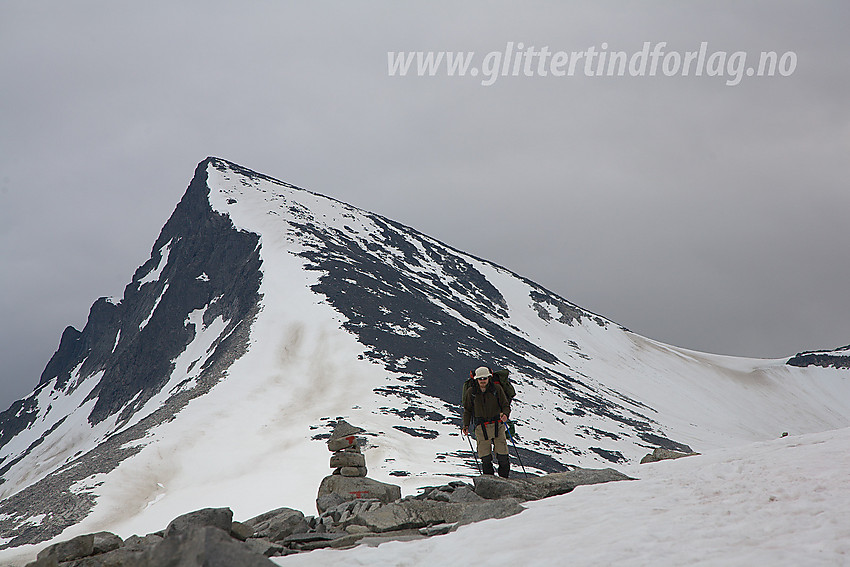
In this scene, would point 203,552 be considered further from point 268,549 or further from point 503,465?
point 503,465

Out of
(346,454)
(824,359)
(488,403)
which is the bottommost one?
(346,454)

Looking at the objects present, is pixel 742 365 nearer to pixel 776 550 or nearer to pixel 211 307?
pixel 211 307

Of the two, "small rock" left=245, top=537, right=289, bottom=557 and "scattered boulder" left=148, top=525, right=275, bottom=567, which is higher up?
"scattered boulder" left=148, top=525, right=275, bottom=567

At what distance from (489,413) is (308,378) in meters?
41.6

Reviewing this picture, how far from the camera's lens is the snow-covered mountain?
120ft

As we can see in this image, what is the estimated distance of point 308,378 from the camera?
5425 cm

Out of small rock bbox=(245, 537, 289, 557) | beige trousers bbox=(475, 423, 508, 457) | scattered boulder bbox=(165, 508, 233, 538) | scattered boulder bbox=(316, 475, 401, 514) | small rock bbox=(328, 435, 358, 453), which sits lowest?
small rock bbox=(245, 537, 289, 557)

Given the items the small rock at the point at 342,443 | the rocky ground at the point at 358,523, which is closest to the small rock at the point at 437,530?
the rocky ground at the point at 358,523

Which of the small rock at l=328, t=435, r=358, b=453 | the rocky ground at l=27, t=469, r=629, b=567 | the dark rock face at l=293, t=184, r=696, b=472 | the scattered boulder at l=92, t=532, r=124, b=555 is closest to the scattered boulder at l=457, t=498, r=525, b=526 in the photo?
the rocky ground at l=27, t=469, r=629, b=567

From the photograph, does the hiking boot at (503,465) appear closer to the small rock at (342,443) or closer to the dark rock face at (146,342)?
the small rock at (342,443)

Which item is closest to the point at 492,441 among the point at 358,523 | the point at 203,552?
the point at 358,523

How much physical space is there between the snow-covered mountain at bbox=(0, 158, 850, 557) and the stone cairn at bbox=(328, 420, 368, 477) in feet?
31.8

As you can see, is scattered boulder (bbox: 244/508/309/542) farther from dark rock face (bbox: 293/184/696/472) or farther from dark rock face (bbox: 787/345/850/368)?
dark rock face (bbox: 787/345/850/368)

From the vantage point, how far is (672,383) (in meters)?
122
